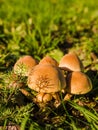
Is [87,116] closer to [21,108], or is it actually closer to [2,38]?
[21,108]

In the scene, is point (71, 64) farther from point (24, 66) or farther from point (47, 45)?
point (47, 45)

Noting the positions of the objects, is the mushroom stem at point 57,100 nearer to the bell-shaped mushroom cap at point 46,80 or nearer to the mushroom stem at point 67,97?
the mushroom stem at point 67,97

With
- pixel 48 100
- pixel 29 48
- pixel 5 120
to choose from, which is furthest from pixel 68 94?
pixel 29 48

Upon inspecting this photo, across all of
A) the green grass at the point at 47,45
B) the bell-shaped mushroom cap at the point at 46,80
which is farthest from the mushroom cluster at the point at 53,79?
the green grass at the point at 47,45

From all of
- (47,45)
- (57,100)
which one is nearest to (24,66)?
(57,100)

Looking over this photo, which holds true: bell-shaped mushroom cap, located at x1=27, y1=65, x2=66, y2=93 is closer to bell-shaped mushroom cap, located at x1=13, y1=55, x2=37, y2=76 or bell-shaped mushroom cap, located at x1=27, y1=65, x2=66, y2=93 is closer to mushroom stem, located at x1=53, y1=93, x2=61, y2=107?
bell-shaped mushroom cap, located at x1=13, y1=55, x2=37, y2=76

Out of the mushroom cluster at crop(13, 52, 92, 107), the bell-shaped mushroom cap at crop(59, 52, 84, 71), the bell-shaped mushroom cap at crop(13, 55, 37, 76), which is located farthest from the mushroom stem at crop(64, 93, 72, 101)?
the bell-shaped mushroom cap at crop(13, 55, 37, 76)
